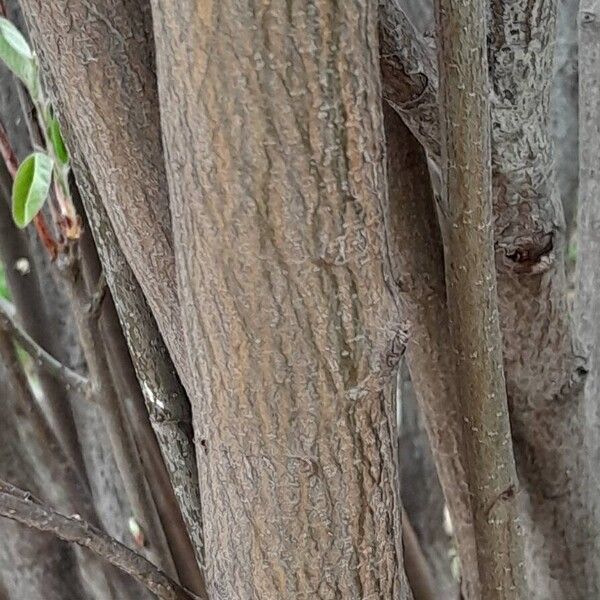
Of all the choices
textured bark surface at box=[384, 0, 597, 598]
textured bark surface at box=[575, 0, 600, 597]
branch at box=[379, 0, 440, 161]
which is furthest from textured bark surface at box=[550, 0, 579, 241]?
branch at box=[379, 0, 440, 161]

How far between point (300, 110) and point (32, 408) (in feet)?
1.52

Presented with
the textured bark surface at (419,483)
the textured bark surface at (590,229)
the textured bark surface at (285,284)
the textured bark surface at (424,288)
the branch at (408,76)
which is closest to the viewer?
the textured bark surface at (285,284)

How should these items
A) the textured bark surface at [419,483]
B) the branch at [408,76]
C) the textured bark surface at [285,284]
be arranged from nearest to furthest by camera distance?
the textured bark surface at [285,284] < the branch at [408,76] < the textured bark surface at [419,483]

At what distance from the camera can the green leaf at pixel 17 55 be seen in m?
0.52

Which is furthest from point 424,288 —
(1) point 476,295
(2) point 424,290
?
(1) point 476,295

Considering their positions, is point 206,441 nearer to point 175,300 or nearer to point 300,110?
point 175,300

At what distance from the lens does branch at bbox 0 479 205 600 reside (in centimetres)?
Result: 44

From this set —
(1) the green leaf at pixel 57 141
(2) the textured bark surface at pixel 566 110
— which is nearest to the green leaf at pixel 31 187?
(1) the green leaf at pixel 57 141

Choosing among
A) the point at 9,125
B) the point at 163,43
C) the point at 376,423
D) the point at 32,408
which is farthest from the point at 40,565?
the point at 163,43

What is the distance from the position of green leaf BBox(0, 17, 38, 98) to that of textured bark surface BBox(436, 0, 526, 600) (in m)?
0.27

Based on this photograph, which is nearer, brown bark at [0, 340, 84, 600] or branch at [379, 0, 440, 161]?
branch at [379, 0, 440, 161]

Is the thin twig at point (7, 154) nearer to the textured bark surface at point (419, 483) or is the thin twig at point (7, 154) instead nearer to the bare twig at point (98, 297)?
the bare twig at point (98, 297)

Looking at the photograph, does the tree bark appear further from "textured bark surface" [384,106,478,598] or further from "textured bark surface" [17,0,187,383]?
"textured bark surface" [17,0,187,383]

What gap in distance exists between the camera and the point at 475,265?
1.43ft
